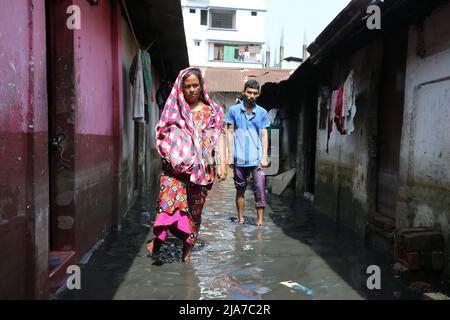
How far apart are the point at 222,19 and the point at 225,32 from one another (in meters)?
2.37

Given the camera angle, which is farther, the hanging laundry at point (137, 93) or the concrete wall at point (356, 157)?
the hanging laundry at point (137, 93)

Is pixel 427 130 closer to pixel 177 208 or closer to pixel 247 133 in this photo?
pixel 177 208

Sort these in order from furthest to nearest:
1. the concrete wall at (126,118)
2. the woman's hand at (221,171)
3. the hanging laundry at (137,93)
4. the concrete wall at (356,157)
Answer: the hanging laundry at (137,93) → the concrete wall at (126,118) → the concrete wall at (356,157) → the woman's hand at (221,171)

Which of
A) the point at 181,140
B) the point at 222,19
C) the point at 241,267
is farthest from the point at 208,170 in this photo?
the point at 222,19

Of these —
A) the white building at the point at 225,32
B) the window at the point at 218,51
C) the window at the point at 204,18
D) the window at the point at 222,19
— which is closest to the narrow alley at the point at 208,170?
the white building at the point at 225,32

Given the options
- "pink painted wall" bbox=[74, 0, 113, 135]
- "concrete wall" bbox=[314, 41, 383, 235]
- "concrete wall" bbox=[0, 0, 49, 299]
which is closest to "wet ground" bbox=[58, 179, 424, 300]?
"concrete wall" bbox=[314, 41, 383, 235]

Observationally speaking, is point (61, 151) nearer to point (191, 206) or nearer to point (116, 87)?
point (191, 206)

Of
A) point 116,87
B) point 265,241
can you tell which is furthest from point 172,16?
point 265,241

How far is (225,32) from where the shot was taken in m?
42.6

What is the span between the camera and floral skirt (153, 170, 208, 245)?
4.24 metres

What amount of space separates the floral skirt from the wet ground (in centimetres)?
31

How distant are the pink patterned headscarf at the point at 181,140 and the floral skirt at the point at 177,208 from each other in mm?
133

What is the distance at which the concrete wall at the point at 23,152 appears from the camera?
96.3 inches

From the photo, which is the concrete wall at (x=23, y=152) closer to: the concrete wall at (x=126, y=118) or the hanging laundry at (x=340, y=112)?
the concrete wall at (x=126, y=118)
